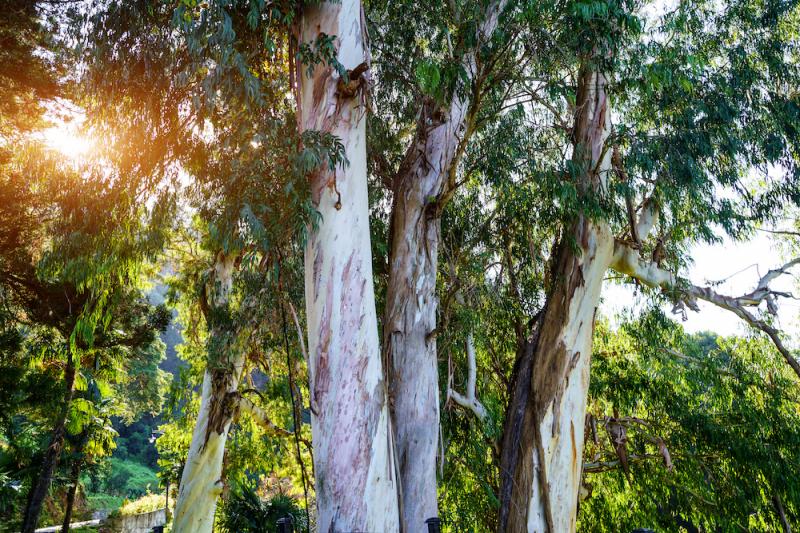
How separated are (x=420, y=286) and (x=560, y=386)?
1484mm

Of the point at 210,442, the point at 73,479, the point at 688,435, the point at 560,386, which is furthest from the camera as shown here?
the point at 73,479

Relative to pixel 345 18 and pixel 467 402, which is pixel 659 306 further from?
pixel 345 18

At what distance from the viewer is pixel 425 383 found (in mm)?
4332

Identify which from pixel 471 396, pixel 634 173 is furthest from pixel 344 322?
pixel 634 173

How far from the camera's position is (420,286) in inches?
183

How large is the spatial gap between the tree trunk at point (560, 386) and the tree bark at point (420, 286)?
86 cm

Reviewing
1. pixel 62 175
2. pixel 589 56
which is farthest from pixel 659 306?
pixel 62 175

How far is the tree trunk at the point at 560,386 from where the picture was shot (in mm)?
4531

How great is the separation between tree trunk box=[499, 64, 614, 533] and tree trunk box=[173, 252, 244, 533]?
3.85 m

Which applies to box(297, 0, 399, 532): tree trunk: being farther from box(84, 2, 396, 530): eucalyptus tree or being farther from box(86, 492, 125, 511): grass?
box(86, 492, 125, 511): grass

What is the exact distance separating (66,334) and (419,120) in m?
5.91

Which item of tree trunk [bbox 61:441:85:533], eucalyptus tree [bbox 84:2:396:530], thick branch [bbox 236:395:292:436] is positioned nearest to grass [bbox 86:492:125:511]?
tree trunk [bbox 61:441:85:533]

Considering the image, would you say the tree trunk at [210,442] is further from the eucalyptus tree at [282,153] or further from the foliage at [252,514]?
the eucalyptus tree at [282,153]

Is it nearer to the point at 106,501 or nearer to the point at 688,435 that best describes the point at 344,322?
the point at 688,435
